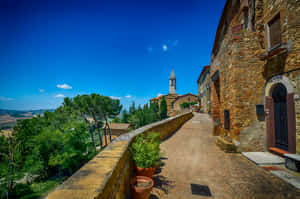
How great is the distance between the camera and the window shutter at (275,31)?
180 inches

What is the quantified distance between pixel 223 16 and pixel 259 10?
1643 millimetres

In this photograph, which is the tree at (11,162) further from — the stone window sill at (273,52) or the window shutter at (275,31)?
the window shutter at (275,31)

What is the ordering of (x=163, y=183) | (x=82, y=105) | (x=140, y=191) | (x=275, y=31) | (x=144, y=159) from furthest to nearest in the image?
1. (x=82, y=105)
2. (x=275, y=31)
3. (x=163, y=183)
4. (x=144, y=159)
5. (x=140, y=191)

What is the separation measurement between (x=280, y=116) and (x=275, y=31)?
300cm

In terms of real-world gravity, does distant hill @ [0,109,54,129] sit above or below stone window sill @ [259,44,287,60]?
below

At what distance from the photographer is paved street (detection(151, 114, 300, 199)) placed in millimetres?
2768

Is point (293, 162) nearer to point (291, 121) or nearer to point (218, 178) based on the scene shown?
point (291, 121)

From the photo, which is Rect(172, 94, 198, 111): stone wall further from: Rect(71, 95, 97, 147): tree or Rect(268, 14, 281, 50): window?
Rect(268, 14, 281, 50): window

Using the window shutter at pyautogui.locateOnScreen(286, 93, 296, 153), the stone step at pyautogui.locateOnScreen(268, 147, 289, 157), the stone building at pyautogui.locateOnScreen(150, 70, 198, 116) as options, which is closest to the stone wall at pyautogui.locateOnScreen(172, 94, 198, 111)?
the stone building at pyautogui.locateOnScreen(150, 70, 198, 116)

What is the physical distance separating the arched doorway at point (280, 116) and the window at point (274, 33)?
4.82ft

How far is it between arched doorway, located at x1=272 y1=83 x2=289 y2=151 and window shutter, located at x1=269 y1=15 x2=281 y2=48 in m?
1.53

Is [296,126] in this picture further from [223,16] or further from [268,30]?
[223,16]

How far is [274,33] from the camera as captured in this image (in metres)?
4.77

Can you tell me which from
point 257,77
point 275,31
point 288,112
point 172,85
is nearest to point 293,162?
point 288,112
